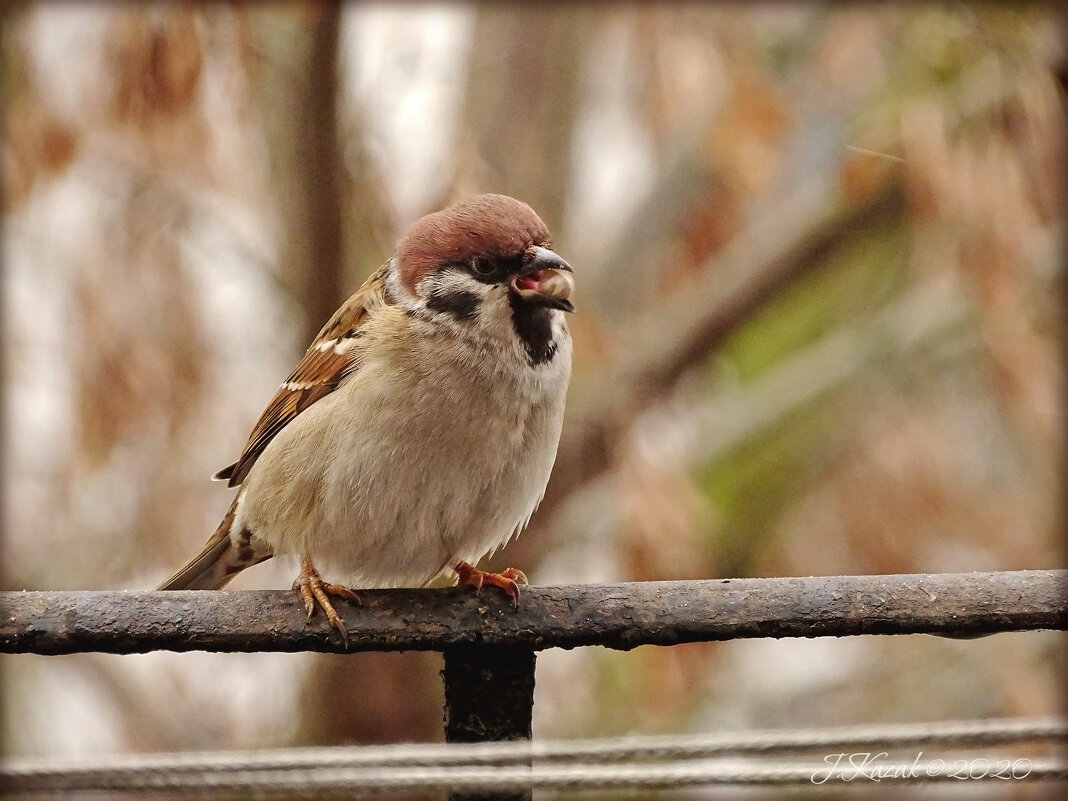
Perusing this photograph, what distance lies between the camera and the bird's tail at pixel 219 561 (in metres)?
2.33

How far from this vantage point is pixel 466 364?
6.40 feet

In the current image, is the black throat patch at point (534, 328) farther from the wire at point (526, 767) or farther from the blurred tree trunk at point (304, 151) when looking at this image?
the blurred tree trunk at point (304, 151)

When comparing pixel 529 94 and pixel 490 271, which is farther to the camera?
pixel 529 94

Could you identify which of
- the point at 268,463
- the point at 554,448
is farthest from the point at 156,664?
the point at 554,448

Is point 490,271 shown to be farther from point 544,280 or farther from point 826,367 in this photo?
point 826,367

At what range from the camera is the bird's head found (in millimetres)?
1902

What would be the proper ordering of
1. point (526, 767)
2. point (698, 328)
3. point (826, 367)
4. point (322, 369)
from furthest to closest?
point (826, 367) < point (698, 328) < point (322, 369) < point (526, 767)

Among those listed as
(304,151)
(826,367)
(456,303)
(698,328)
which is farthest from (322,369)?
(826,367)

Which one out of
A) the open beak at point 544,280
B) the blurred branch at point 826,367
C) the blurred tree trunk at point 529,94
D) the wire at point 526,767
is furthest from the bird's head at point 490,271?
the blurred branch at point 826,367

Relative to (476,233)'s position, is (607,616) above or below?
below

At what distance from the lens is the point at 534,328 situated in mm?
1996

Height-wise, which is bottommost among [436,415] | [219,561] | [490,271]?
[219,561]

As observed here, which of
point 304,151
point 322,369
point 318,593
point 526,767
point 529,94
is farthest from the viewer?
point 529,94

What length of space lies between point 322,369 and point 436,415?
37 centimetres
